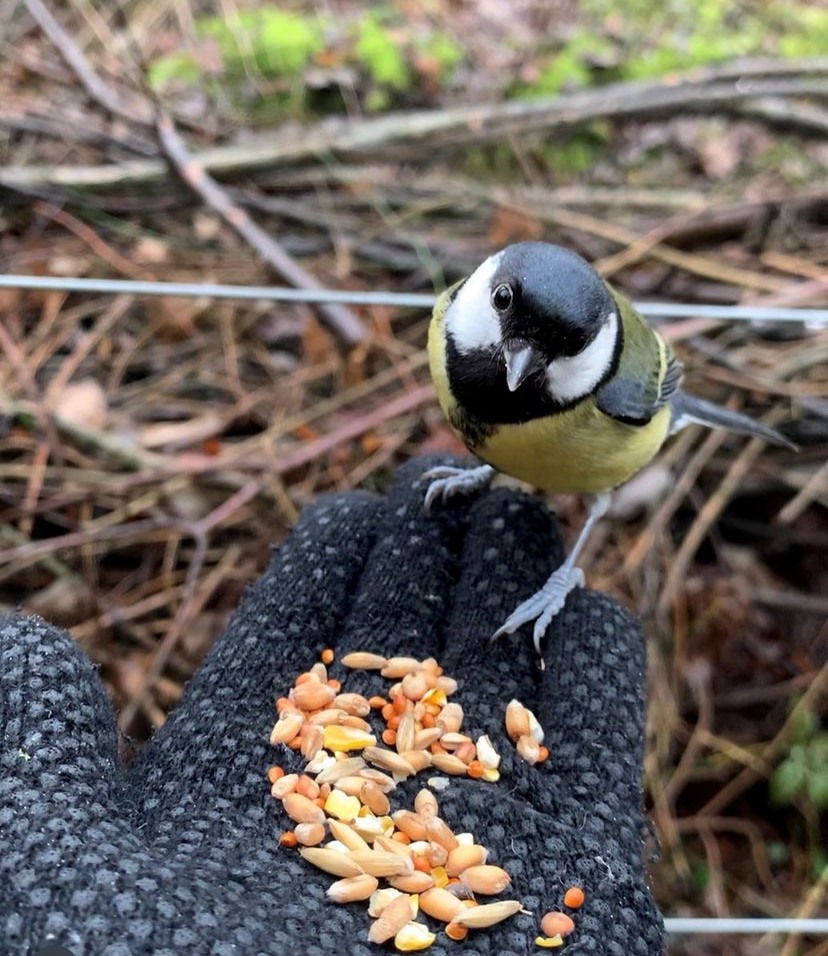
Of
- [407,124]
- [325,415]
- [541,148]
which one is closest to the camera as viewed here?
[325,415]

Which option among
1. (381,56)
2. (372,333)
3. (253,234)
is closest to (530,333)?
(372,333)

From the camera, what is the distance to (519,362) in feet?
4.06

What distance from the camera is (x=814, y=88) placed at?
8.95 ft

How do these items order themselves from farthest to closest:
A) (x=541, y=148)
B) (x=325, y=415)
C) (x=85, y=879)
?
(x=541, y=148) < (x=325, y=415) < (x=85, y=879)

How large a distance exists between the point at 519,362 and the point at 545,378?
13 centimetres

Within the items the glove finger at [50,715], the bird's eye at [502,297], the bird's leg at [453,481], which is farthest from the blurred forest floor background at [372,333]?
the bird's eye at [502,297]

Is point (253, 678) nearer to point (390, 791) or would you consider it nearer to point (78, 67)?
point (390, 791)

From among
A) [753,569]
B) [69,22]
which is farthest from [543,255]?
[69,22]

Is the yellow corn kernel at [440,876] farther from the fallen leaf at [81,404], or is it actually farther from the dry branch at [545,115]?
the dry branch at [545,115]

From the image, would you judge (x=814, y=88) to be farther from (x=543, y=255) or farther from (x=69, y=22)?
(x=69, y=22)

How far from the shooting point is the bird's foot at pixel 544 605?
1.42 m

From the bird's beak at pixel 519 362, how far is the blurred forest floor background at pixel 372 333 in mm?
862

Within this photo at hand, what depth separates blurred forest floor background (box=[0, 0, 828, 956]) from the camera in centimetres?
203

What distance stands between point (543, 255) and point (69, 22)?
278 centimetres
